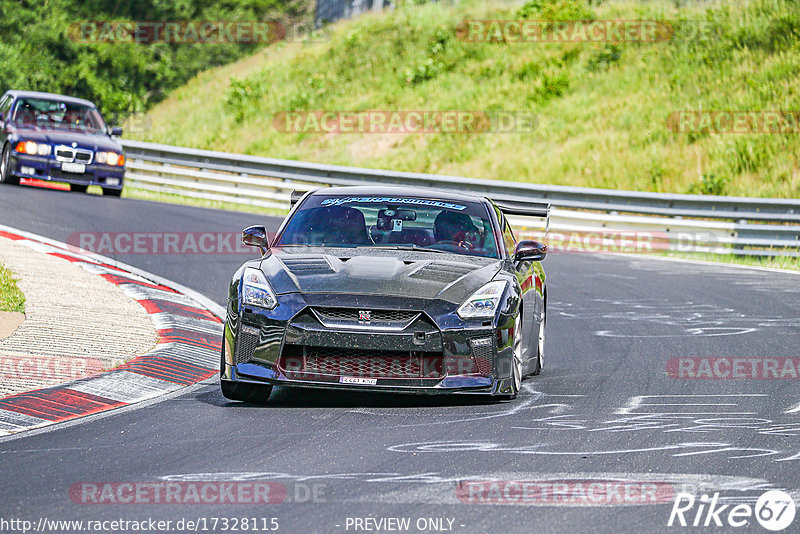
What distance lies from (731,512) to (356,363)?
9.11 ft

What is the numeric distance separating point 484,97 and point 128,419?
1195 inches

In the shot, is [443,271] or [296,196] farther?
[296,196]

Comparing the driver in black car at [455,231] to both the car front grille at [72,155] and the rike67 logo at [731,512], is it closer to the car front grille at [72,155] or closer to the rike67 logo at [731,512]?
the rike67 logo at [731,512]

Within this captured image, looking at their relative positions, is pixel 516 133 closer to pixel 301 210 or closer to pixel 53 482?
pixel 301 210

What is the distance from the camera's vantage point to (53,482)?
571 cm

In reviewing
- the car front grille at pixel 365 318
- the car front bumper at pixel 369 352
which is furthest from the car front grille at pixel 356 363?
the car front grille at pixel 365 318

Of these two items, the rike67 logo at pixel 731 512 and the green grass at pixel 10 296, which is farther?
the green grass at pixel 10 296

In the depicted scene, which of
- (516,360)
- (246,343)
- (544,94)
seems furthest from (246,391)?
(544,94)

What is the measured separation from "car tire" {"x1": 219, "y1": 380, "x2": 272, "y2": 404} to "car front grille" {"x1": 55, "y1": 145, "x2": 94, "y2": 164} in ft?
51.2

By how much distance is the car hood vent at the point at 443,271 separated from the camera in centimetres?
799

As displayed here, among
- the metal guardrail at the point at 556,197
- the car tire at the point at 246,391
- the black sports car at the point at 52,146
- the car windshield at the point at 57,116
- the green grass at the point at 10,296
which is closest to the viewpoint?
the car tire at the point at 246,391

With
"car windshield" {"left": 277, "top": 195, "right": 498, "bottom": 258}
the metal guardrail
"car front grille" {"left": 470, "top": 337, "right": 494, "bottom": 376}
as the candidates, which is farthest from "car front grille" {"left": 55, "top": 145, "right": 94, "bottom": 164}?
"car front grille" {"left": 470, "top": 337, "right": 494, "bottom": 376}

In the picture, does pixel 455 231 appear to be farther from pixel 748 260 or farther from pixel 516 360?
pixel 748 260

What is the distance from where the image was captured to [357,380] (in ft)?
24.8
